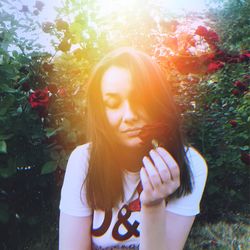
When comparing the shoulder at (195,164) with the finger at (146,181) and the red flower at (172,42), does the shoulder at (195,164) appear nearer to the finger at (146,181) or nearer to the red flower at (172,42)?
the finger at (146,181)

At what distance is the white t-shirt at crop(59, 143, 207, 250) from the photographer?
3.13ft

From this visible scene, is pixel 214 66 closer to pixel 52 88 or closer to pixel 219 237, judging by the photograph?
pixel 52 88

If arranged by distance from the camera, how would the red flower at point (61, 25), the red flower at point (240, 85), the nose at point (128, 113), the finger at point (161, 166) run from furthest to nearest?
the red flower at point (240, 85), the red flower at point (61, 25), the nose at point (128, 113), the finger at point (161, 166)

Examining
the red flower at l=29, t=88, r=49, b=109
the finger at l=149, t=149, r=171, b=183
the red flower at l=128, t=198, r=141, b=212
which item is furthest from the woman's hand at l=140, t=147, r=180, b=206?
the red flower at l=29, t=88, r=49, b=109

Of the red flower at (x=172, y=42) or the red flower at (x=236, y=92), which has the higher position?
the red flower at (x=172, y=42)

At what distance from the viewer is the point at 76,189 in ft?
3.17

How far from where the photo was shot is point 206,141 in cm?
156

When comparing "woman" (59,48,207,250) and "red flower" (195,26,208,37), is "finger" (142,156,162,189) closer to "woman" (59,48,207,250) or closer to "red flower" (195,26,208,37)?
"woman" (59,48,207,250)

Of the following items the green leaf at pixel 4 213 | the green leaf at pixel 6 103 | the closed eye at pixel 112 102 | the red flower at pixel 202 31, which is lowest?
the green leaf at pixel 4 213

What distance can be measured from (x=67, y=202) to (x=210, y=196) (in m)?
0.89

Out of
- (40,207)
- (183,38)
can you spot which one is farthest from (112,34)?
(40,207)

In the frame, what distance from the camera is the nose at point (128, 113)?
83 cm

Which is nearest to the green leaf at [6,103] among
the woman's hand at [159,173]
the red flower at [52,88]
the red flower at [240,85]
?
the red flower at [52,88]

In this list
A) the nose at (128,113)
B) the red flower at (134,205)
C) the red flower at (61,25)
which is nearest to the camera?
the nose at (128,113)
